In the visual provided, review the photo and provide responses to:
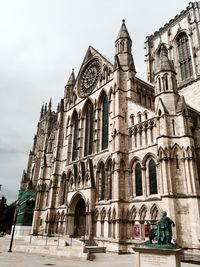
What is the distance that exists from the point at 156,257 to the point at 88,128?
2195 cm

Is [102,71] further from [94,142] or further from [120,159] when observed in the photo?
[120,159]

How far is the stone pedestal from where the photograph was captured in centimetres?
890

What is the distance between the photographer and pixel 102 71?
30.1 meters

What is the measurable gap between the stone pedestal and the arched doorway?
54.4ft

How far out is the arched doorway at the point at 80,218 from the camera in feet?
84.1

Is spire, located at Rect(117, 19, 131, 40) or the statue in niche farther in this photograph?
spire, located at Rect(117, 19, 131, 40)

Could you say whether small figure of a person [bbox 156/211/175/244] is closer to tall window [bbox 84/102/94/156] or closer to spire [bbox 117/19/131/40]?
tall window [bbox 84/102/94/156]

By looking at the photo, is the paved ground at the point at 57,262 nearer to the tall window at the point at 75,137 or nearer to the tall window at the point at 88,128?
the tall window at the point at 88,128

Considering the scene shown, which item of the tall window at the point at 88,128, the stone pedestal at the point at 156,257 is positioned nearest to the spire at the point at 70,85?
the tall window at the point at 88,128

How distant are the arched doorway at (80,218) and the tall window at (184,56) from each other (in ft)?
85.4

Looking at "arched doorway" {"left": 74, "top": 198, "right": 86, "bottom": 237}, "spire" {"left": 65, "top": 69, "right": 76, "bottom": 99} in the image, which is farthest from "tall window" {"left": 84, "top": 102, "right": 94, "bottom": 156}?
"spire" {"left": 65, "top": 69, "right": 76, "bottom": 99}

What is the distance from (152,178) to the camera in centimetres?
1927

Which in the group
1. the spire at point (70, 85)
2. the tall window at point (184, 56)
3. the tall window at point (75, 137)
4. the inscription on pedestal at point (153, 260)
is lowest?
the inscription on pedestal at point (153, 260)

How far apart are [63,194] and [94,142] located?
8.44 metres
